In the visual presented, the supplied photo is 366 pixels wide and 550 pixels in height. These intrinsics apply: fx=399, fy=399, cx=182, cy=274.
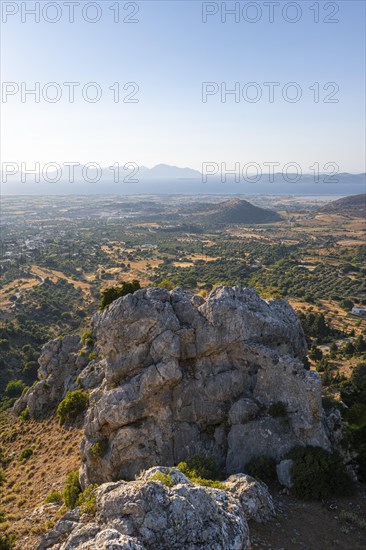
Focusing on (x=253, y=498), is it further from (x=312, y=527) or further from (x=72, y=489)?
(x=72, y=489)

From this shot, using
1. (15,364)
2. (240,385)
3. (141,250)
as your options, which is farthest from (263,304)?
(141,250)

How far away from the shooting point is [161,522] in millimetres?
10383

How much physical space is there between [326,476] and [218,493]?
20.4ft

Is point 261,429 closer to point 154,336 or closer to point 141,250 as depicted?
point 154,336

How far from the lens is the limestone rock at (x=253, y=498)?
44.9 ft

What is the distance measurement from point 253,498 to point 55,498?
36.9 ft

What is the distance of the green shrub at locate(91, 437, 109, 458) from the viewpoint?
64.4 feet

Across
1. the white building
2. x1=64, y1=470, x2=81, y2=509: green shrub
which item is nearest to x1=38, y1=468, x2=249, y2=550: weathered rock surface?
x1=64, y1=470, x2=81, y2=509: green shrub

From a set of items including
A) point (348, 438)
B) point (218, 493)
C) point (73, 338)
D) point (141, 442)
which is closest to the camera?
point (218, 493)

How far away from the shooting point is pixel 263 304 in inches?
909

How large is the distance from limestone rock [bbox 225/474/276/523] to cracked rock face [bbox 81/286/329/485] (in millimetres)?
3377

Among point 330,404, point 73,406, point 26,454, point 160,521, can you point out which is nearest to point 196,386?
point 330,404

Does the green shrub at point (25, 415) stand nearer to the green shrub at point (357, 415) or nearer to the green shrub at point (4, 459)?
the green shrub at point (4, 459)

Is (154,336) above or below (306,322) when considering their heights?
above
